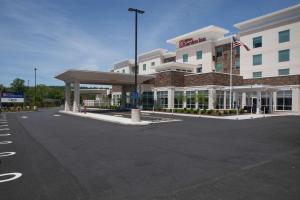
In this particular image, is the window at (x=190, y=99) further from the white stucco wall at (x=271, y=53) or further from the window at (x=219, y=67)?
the white stucco wall at (x=271, y=53)

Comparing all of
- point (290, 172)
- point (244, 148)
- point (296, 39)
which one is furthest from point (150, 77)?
point (290, 172)

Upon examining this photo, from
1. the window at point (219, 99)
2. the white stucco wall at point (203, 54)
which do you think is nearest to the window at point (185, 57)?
the white stucco wall at point (203, 54)

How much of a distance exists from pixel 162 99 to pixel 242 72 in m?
16.4

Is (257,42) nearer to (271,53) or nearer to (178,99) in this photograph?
(271,53)

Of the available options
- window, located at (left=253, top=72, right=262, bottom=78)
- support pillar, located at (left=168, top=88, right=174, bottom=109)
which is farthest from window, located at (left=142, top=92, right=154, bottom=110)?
window, located at (left=253, top=72, right=262, bottom=78)

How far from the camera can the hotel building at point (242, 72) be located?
34.5 metres

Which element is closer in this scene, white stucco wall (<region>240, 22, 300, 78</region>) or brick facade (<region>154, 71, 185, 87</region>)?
white stucco wall (<region>240, 22, 300, 78</region>)

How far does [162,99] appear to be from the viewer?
40750 millimetres

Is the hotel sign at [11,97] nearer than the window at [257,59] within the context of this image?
No

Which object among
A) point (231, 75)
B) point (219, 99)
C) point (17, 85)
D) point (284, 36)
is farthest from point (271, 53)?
point (17, 85)

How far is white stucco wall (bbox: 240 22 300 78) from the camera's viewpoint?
3528cm

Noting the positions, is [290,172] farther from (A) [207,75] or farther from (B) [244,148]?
(A) [207,75]

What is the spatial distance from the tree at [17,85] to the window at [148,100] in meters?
53.9

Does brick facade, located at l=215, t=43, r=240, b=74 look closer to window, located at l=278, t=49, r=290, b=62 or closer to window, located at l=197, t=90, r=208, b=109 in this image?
window, located at l=278, t=49, r=290, b=62
